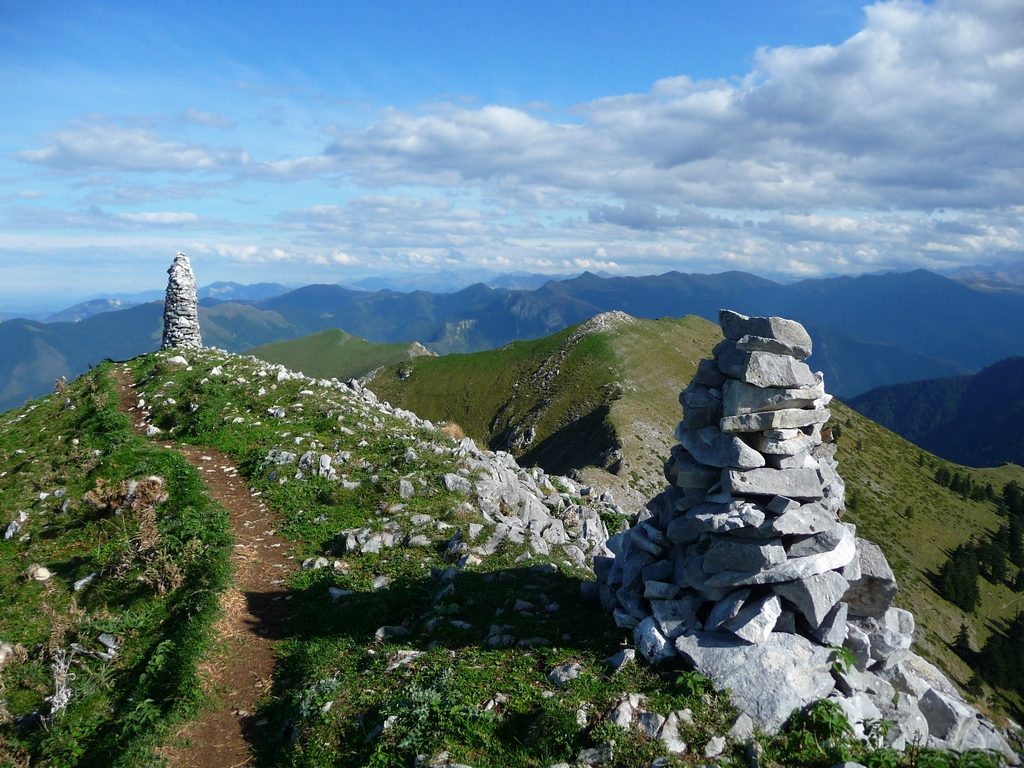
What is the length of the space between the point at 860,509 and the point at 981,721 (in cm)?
10980

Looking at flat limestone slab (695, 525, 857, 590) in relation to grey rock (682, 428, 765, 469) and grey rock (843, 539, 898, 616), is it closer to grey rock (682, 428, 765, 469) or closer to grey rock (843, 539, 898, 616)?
grey rock (843, 539, 898, 616)

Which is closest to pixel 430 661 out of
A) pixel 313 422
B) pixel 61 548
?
pixel 61 548

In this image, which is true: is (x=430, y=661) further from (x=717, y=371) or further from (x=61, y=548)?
(x=61, y=548)

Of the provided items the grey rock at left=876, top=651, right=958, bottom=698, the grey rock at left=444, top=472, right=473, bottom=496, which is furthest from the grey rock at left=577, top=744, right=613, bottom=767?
the grey rock at left=444, top=472, right=473, bottom=496

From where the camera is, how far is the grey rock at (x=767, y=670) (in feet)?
32.6

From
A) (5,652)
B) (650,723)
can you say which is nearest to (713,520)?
(650,723)

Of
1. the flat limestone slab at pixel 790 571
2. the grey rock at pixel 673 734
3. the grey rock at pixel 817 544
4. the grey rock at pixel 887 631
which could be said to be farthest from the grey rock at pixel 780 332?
the grey rock at pixel 673 734

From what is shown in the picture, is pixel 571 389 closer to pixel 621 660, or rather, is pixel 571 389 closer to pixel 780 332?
pixel 780 332

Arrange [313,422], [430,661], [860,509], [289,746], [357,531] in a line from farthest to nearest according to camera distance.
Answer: [860,509], [313,422], [357,531], [430,661], [289,746]

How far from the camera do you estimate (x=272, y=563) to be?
17125 mm

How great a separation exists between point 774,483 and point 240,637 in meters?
12.4

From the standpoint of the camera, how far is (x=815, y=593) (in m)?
11.0

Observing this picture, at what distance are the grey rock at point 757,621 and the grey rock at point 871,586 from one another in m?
2.41

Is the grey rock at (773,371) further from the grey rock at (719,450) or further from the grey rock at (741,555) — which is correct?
the grey rock at (741,555)
